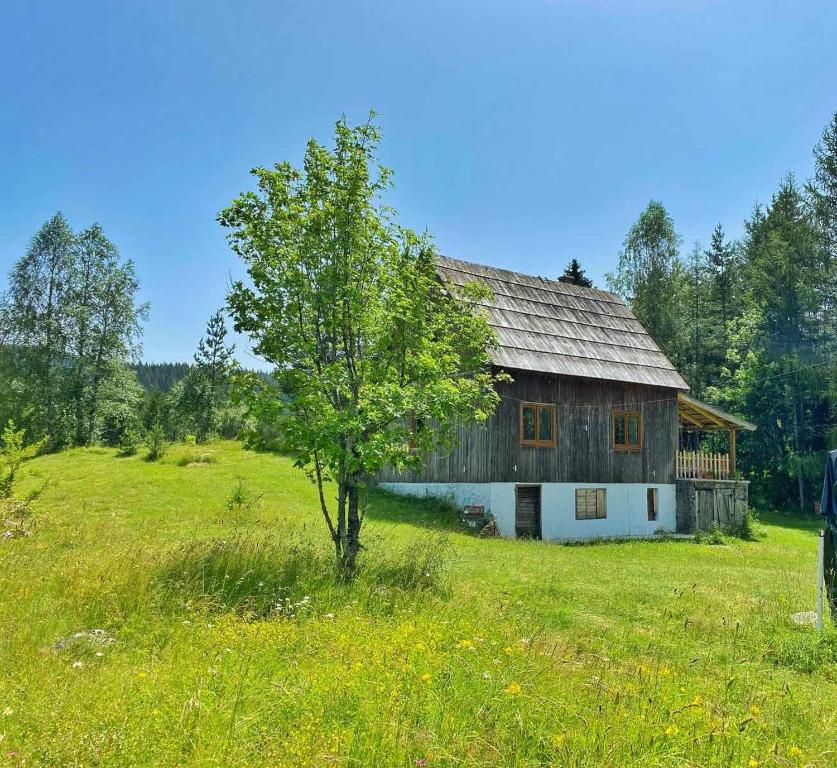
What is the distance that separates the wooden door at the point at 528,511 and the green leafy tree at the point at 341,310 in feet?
41.2

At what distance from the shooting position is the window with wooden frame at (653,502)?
25.4 m

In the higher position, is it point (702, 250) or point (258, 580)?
point (702, 250)

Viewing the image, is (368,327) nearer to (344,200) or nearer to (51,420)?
(344,200)

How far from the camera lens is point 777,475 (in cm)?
3759

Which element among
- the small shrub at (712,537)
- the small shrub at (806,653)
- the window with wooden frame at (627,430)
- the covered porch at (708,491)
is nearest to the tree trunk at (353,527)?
the small shrub at (806,653)

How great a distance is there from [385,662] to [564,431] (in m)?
A: 18.6

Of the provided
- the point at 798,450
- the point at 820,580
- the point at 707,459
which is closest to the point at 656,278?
the point at 798,450

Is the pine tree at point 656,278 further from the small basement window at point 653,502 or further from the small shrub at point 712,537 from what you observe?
the small shrub at point 712,537

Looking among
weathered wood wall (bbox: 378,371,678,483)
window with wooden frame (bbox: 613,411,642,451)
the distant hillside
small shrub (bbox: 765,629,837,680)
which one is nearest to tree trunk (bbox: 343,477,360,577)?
small shrub (bbox: 765,629,837,680)

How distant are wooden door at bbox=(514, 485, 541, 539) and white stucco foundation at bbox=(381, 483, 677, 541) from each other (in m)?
0.26

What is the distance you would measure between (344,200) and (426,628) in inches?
248

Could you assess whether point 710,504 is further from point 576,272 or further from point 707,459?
point 576,272

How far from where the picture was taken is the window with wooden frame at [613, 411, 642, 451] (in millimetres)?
24591

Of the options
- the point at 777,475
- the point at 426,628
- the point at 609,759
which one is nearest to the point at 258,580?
the point at 426,628
